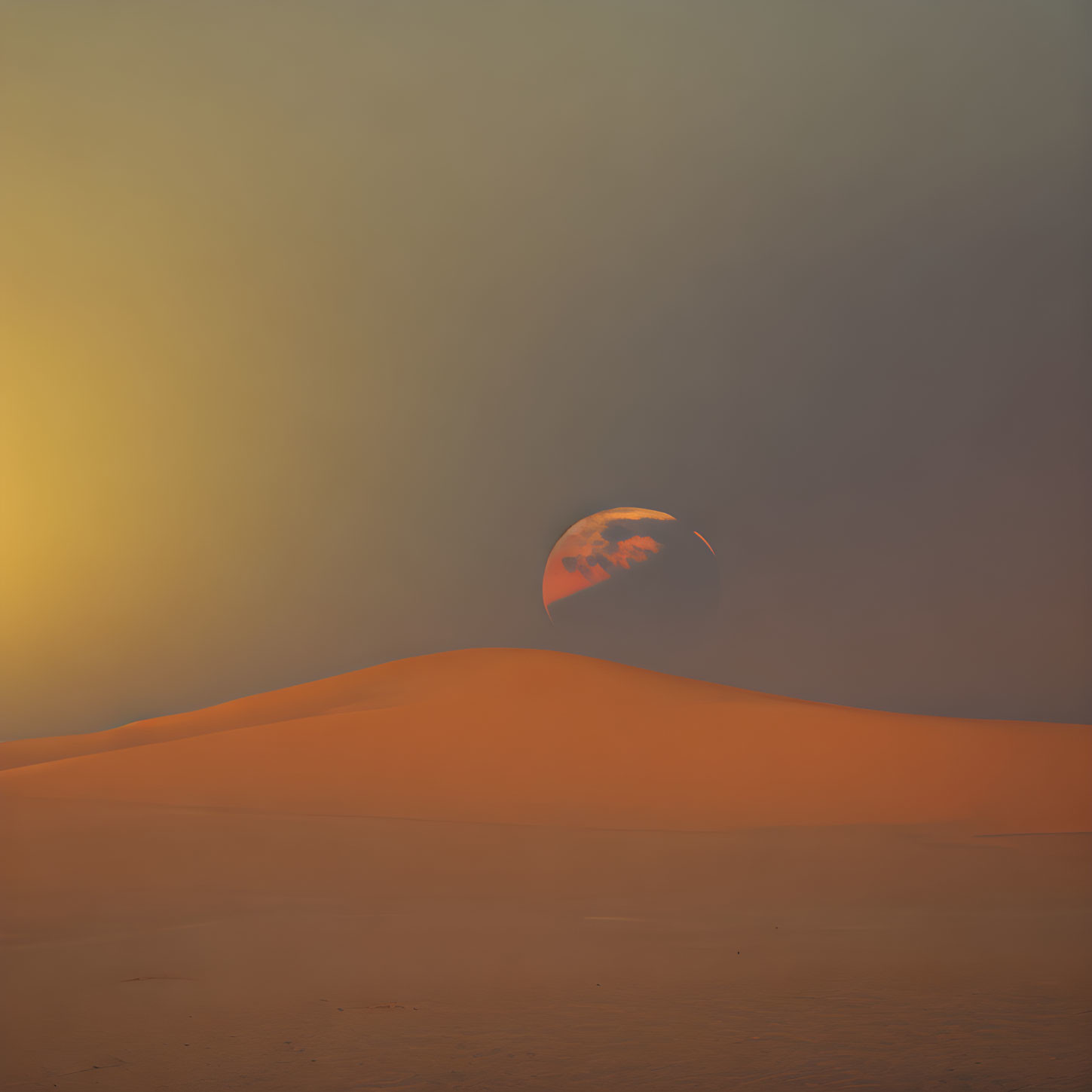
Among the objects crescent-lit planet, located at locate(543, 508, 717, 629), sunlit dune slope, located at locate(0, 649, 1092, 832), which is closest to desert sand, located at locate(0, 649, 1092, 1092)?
sunlit dune slope, located at locate(0, 649, 1092, 832)

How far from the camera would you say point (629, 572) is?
13164mm

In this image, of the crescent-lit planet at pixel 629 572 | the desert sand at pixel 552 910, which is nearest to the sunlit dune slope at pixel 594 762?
the desert sand at pixel 552 910

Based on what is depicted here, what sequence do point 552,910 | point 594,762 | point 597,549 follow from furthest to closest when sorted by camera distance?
point 597,549 < point 594,762 < point 552,910

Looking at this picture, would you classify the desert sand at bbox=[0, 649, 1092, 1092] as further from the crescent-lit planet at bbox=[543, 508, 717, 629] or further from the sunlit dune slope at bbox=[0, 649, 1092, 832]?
the crescent-lit planet at bbox=[543, 508, 717, 629]

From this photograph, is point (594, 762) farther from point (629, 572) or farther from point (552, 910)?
point (552, 910)

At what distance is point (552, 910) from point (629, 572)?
294 inches

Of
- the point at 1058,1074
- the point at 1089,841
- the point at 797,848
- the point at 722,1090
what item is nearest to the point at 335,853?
the point at 797,848

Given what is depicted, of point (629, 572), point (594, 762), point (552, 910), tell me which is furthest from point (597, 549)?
point (552, 910)

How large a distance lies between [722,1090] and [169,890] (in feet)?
13.9

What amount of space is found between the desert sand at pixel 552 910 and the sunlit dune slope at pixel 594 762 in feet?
0.19

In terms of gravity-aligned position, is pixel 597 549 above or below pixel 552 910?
above

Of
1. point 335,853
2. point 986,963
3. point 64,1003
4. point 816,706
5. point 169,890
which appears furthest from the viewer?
point 816,706

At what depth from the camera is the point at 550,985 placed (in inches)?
186

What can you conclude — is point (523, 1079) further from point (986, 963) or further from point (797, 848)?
point (797, 848)
